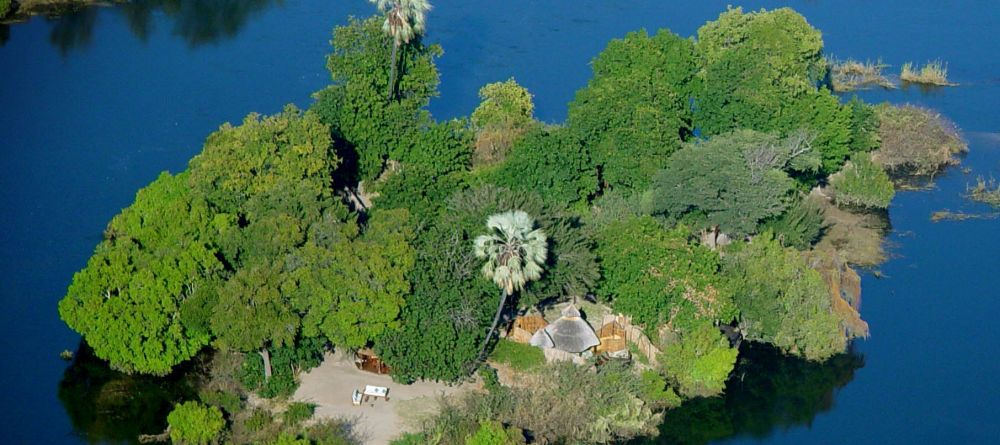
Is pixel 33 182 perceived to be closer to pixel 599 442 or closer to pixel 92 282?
pixel 92 282

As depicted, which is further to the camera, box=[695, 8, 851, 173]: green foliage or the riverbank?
the riverbank

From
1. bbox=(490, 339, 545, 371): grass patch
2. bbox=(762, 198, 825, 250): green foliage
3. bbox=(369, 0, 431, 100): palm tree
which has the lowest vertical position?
bbox=(490, 339, 545, 371): grass patch

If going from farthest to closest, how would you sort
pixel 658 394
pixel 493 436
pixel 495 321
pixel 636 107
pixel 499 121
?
pixel 499 121, pixel 636 107, pixel 658 394, pixel 495 321, pixel 493 436

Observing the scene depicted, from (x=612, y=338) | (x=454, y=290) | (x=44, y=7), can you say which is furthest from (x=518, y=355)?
(x=44, y=7)

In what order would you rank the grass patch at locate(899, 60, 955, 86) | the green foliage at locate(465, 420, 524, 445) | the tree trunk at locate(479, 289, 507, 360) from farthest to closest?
the grass patch at locate(899, 60, 955, 86)
the tree trunk at locate(479, 289, 507, 360)
the green foliage at locate(465, 420, 524, 445)

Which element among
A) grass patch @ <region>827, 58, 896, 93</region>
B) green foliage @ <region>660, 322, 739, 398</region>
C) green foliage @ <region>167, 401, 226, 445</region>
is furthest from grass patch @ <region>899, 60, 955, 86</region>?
green foliage @ <region>167, 401, 226, 445</region>

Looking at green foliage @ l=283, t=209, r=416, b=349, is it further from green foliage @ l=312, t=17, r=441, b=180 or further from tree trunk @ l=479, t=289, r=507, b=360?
green foliage @ l=312, t=17, r=441, b=180

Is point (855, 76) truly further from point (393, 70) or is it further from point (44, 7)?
point (44, 7)
